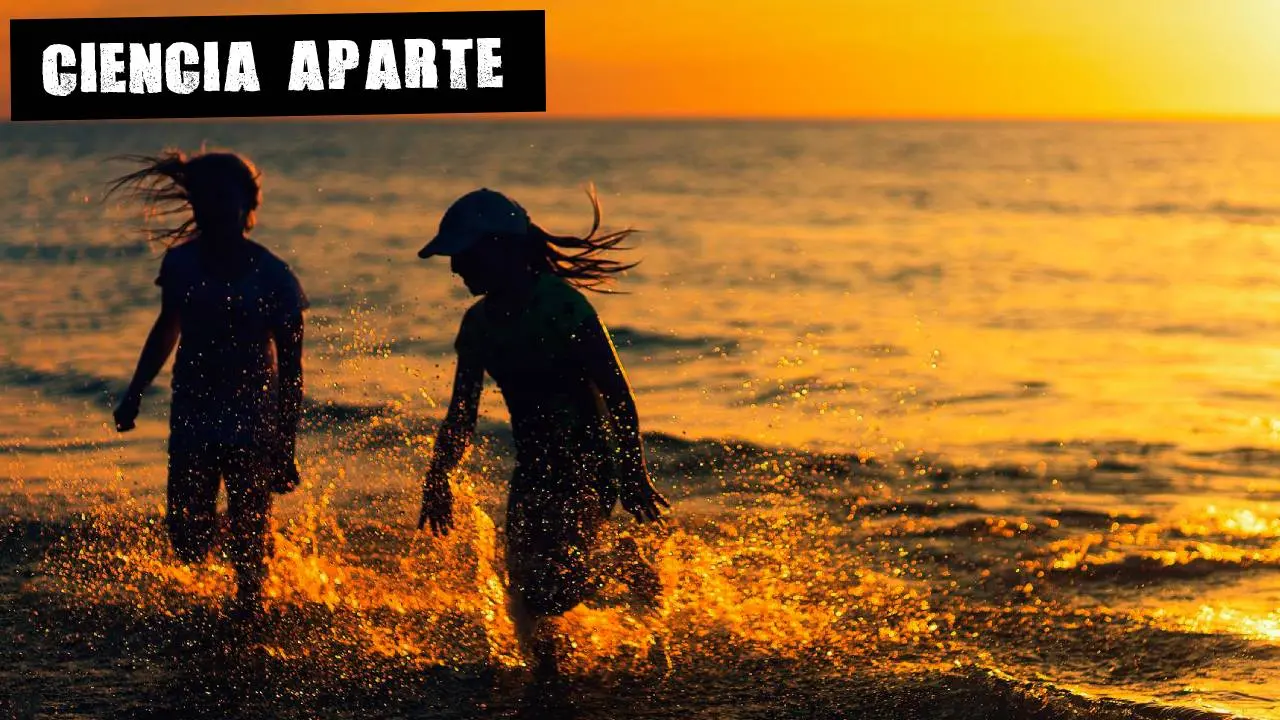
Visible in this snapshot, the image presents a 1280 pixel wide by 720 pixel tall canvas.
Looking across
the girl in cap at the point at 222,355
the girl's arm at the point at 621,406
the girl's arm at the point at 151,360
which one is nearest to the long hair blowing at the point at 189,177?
the girl in cap at the point at 222,355

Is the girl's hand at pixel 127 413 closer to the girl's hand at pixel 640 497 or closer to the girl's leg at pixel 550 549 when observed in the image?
the girl's leg at pixel 550 549

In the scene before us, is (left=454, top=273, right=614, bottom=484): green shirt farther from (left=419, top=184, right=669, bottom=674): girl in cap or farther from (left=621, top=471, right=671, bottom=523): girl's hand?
(left=621, top=471, right=671, bottom=523): girl's hand

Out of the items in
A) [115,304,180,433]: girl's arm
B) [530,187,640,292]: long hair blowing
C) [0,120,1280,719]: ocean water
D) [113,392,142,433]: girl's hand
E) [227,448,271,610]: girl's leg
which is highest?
[530,187,640,292]: long hair blowing

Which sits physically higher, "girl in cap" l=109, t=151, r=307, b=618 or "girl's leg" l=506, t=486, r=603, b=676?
"girl in cap" l=109, t=151, r=307, b=618

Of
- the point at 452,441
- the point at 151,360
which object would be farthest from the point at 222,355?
the point at 452,441

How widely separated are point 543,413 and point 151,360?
1.73 meters

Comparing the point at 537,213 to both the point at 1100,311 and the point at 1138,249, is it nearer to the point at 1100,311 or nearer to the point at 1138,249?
the point at 1138,249

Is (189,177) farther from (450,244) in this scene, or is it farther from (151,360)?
(450,244)

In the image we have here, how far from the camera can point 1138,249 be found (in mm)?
32625

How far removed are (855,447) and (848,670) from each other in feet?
17.1

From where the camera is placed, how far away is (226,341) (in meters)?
6.01

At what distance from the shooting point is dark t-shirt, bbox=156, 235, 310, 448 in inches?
235

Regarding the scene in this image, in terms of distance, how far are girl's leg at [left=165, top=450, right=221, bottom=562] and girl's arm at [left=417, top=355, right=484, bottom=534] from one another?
0.98 meters

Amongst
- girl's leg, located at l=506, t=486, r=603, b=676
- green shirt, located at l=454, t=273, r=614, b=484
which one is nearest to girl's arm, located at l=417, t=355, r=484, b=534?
green shirt, located at l=454, t=273, r=614, b=484
